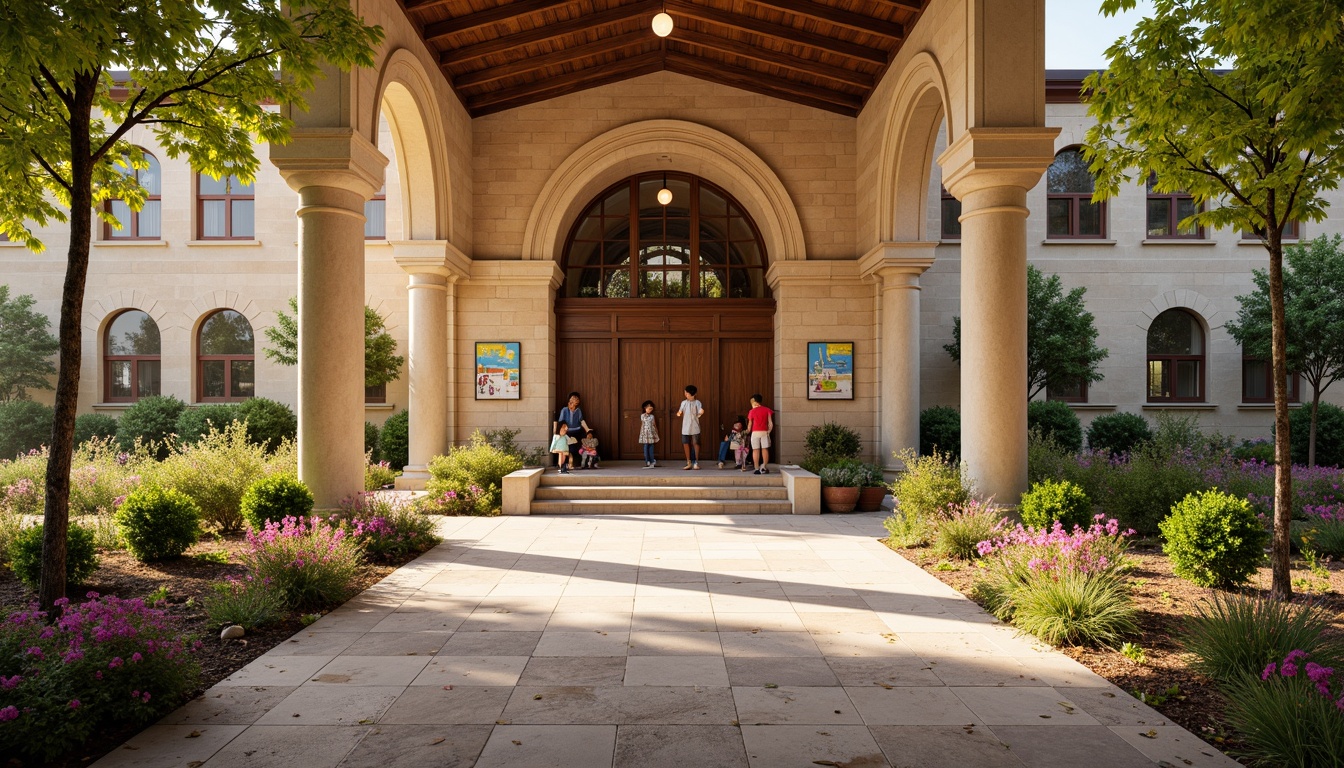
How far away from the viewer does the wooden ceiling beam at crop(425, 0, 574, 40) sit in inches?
481

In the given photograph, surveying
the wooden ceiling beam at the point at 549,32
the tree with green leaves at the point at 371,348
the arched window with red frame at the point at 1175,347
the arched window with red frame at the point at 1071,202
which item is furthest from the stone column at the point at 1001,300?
the tree with green leaves at the point at 371,348

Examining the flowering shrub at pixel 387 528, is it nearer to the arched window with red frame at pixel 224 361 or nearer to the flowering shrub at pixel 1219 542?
the flowering shrub at pixel 1219 542

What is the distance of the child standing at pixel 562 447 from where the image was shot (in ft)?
44.5

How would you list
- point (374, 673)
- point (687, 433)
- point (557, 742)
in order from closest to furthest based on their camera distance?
point (557, 742), point (374, 673), point (687, 433)

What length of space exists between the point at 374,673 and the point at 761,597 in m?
3.25

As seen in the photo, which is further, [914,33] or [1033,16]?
[914,33]

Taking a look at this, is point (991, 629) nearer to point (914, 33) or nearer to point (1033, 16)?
point (1033, 16)

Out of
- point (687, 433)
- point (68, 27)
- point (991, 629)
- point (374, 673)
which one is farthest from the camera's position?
point (687, 433)

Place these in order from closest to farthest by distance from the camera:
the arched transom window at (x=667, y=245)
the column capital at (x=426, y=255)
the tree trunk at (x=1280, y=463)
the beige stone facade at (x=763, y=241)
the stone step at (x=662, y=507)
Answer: the tree trunk at (x=1280, y=463) < the beige stone facade at (x=763, y=241) < the stone step at (x=662, y=507) < the column capital at (x=426, y=255) < the arched transom window at (x=667, y=245)

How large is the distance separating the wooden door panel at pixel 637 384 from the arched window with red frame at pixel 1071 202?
10068 millimetres

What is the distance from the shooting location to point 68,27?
4180mm

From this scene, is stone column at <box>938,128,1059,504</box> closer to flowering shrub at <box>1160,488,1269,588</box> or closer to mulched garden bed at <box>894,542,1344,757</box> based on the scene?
mulched garden bed at <box>894,542,1344,757</box>

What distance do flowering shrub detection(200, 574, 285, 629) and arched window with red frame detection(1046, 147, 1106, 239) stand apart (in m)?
18.1

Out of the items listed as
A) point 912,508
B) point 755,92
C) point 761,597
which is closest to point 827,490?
point 912,508
